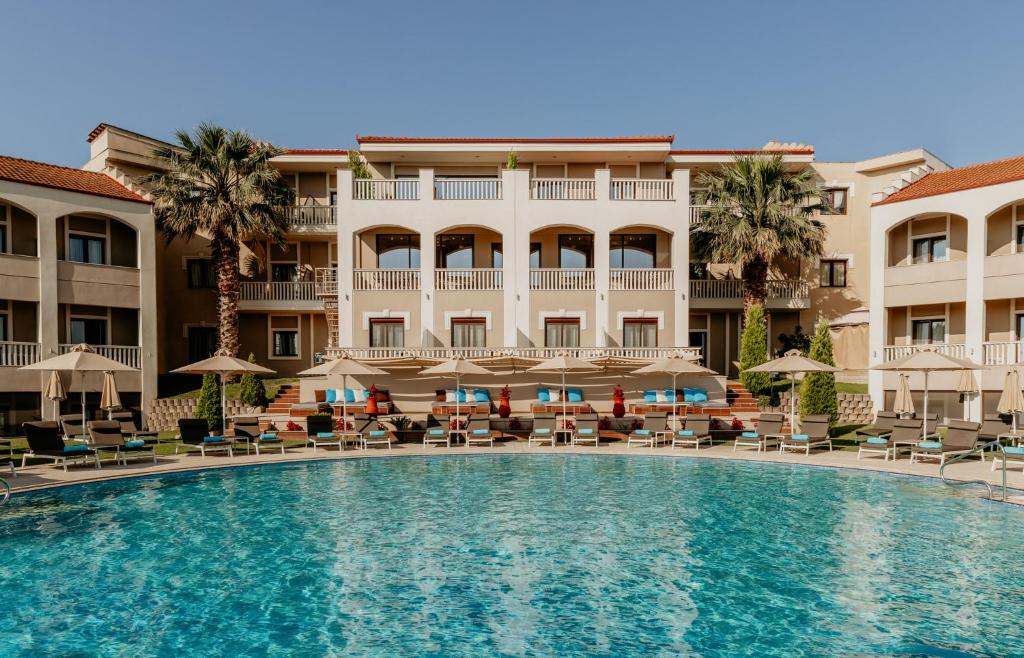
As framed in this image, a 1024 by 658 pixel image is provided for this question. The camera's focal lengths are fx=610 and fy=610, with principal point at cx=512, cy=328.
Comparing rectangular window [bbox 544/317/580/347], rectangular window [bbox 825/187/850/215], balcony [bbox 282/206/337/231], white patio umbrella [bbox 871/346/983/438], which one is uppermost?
rectangular window [bbox 825/187/850/215]

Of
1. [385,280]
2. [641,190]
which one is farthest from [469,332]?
[641,190]

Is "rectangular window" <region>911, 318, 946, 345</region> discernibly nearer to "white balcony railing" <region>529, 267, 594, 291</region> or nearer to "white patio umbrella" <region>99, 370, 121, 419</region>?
"white balcony railing" <region>529, 267, 594, 291</region>

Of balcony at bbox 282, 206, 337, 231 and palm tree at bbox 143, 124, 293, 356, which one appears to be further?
balcony at bbox 282, 206, 337, 231

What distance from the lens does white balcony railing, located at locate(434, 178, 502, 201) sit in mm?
25500

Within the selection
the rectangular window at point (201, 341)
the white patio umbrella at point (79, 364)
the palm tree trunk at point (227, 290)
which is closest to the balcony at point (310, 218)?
the palm tree trunk at point (227, 290)

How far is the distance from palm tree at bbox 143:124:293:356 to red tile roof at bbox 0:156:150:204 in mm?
1337

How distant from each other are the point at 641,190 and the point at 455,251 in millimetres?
8516

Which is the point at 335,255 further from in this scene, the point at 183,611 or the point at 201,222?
the point at 183,611

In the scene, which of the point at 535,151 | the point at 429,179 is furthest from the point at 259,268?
the point at 535,151

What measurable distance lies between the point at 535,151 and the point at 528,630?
24.3 metres

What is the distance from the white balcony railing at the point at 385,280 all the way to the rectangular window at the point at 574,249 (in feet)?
21.7

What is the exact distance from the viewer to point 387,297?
83.3 feet

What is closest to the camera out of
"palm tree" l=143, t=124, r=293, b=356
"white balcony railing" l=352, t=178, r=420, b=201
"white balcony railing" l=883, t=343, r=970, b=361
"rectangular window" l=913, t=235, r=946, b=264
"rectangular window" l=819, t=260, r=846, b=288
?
"white balcony railing" l=883, t=343, r=970, b=361

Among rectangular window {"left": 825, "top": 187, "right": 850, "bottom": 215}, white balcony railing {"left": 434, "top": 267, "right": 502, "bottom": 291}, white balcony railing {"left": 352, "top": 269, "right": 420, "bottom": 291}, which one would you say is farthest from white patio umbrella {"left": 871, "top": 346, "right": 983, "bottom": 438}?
white balcony railing {"left": 352, "top": 269, "right": 420, "bottom": 291}
